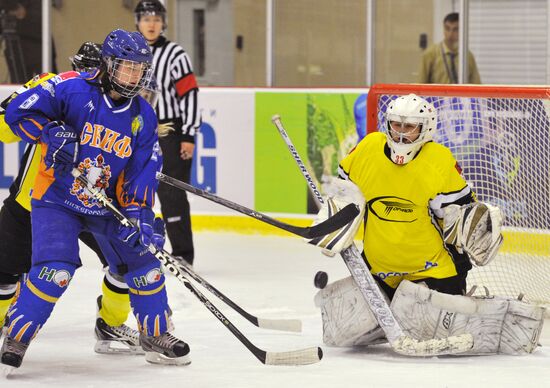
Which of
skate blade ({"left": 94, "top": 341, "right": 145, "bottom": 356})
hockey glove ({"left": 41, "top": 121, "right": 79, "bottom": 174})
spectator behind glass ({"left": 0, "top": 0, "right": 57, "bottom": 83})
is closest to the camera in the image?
hockey glove ({"left": 41, "top": 121, "right": 79, "bottom": 174})

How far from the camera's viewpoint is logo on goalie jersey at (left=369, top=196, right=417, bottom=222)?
4273 mm

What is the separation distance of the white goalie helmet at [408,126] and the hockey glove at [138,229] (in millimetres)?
805

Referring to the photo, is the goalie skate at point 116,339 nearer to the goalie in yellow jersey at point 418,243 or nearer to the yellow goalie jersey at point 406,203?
the goalie in yellow jersey at point 418,243

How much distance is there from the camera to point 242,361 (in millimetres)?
4152

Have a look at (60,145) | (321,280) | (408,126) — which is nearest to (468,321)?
(321,280)

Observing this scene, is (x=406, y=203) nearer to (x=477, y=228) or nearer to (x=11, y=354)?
(x=477, y=228)

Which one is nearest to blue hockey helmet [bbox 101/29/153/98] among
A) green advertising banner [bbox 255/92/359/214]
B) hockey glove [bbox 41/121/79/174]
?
hockey glove [bbox 41/121/79/174]

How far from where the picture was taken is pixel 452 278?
4324 millimetres

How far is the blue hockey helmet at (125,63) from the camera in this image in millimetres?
3895

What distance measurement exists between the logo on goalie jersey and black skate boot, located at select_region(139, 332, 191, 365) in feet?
2.46

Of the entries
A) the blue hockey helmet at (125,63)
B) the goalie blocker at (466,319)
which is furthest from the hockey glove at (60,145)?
the goalie blocker at (466,319)

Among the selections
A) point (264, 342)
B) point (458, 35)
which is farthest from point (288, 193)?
point (264, 342)

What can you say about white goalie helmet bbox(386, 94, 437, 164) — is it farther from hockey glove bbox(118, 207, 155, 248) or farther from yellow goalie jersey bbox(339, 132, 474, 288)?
hockey glove bbox(118, 207, 155, 248)

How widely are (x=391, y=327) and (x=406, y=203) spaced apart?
0.40m
